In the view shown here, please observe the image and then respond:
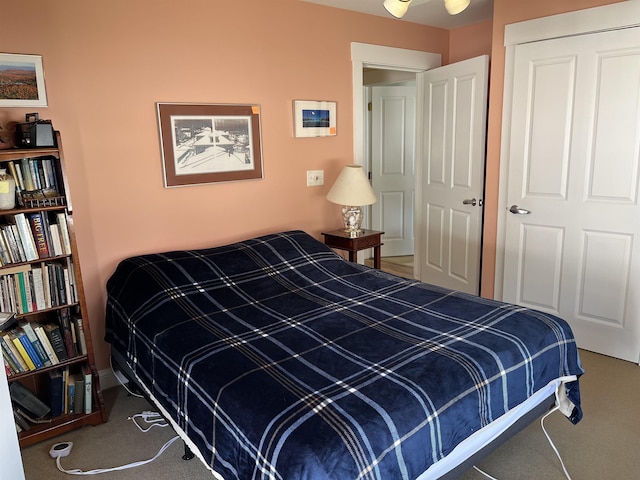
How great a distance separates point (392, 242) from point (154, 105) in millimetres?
3403

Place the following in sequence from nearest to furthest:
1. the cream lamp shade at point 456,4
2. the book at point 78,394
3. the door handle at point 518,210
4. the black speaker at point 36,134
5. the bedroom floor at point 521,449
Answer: the cream lamp shade at point 456,4
the bedroom floor at point 521,449
the black speaker at point 36,134
the book at point 78,394
the door handle at point 518,210

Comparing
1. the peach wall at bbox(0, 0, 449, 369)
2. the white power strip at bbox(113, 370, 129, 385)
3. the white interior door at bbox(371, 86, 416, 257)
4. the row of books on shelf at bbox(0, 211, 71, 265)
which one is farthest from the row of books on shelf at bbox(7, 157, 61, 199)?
the white interior door at bbox(371, 86, 416, 257)

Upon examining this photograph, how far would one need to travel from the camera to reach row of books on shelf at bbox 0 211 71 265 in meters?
2.14

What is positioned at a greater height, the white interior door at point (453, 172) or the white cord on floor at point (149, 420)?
the white interior door at point (453, 172)

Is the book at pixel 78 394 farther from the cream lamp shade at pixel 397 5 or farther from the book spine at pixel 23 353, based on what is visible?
the cream lamp shade at pixel 397 5

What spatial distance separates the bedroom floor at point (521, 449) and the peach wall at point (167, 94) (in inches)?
22.1

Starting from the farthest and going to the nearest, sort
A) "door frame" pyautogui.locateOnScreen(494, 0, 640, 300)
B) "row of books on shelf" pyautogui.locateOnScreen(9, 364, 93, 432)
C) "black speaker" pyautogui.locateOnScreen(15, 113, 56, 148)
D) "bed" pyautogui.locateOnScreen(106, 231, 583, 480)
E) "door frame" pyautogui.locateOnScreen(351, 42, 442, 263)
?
"door frame" pyautogui.locateOnScreen(351, 42, 442, 263) < "door frame" pyautogui.locateOnScreen(494, 0, 640, 300) < "row of books on shelf" pyautogui.locateOnScreen(9, 364, 93, 432) < "black speaker" pyautogui.locateOnScreen(15, 113, 56, 148) < "bed" pyautogui.locateOnScreen(106, 231, 583, 480)

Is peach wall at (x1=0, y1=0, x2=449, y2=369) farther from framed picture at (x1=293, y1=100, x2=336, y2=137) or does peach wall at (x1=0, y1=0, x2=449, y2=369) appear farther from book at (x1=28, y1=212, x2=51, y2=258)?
book at (x1=28, y1=212, x2=51, y2=258)

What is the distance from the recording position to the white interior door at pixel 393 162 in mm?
5219

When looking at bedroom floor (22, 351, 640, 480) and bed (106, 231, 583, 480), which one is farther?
bedroom floor (22, 351, 640, 480)

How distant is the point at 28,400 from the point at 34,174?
109 cm

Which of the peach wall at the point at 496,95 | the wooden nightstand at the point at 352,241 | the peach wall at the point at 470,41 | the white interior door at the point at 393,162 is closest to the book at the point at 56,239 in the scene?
the wooden nightstand at the point at 352,241

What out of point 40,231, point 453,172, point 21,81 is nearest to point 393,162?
point 453,172

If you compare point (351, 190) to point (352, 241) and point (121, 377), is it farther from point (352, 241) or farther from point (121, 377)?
point (121, 377)
